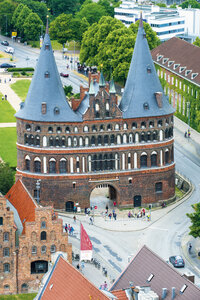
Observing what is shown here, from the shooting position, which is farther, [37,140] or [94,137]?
[37,140]

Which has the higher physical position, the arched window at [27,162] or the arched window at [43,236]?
the arched window at [27,162]

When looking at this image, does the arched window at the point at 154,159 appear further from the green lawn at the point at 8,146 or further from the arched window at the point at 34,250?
the arched window at the point at 34,250

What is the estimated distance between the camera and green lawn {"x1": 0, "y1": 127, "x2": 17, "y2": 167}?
173125 millimetres

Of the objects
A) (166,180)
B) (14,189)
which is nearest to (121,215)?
(166,180)

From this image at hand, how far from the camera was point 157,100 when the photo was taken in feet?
479

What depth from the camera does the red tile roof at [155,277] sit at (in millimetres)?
93438

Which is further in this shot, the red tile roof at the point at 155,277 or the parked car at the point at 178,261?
the parked car at the point at 178,261

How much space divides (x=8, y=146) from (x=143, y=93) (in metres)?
42.8

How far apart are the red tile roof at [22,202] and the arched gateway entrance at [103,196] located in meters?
18.0

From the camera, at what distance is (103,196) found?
5999 inches

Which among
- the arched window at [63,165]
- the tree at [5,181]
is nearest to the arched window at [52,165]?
the arched window at [63,165]

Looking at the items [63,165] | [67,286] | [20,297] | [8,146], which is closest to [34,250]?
[20,297]

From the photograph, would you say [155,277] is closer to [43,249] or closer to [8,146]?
[43,249]

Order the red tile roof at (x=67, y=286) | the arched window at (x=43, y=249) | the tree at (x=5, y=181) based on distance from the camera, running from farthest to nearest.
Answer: the tree at (x=5, y=181), the arched window at (x=43, y=249), the red tile roof at (x=67, y=286)
